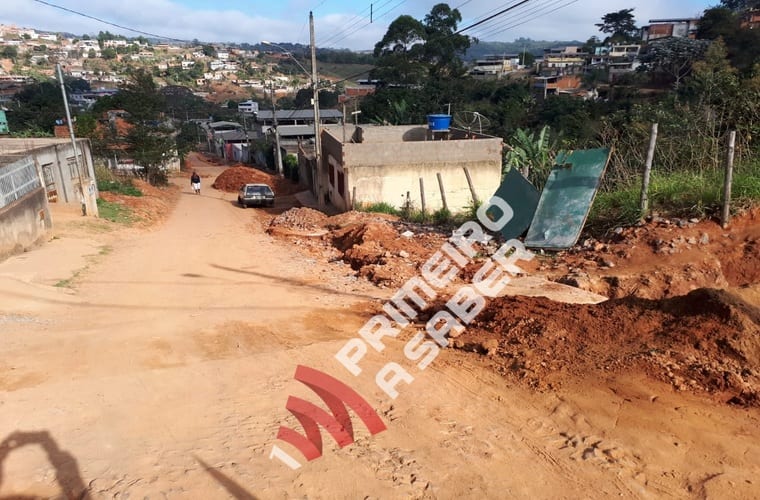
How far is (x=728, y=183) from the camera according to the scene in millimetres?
9148

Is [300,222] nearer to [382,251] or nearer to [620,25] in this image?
[382,251]

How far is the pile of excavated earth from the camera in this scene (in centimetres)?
513

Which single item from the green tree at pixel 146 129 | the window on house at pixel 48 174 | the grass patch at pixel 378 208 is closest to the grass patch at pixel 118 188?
the window on house at pixel 48 174

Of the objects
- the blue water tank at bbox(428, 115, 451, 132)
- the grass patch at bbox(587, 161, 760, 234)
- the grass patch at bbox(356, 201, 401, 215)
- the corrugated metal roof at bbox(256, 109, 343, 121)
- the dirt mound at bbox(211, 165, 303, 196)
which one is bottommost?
the dirt mound at bbox(211, 165, 303, 196)

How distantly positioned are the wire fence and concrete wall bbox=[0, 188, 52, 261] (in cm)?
15

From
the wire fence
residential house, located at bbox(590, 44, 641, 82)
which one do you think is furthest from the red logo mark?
residential house, located at bbox(590, 44, 641, 82)

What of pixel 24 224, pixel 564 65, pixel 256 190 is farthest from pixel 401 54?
pixel 24 224

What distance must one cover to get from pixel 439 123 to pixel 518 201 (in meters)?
11.4

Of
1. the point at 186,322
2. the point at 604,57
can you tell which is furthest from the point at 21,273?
the point at 604,57

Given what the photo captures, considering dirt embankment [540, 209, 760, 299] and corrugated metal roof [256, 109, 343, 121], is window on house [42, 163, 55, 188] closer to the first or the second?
dirt embankment [540, 209, 760, 299]

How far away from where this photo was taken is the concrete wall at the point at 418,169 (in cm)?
1895

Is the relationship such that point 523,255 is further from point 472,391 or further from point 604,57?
point 604,57

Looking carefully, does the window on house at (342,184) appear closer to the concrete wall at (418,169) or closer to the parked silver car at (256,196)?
the concrete wall at (418,169)

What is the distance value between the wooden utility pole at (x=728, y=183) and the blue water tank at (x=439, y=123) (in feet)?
47.4
